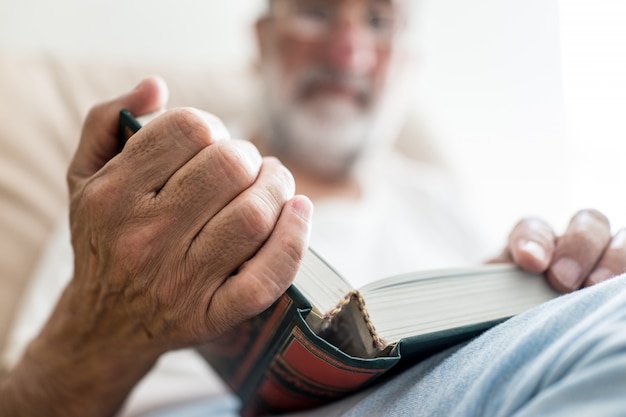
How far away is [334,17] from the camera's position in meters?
1.12

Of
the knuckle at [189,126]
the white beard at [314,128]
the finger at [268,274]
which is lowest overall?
the white beard at [314,128]

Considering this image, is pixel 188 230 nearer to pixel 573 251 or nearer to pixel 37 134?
pixel 573 251

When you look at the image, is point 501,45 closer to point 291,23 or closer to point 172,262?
point 291,23

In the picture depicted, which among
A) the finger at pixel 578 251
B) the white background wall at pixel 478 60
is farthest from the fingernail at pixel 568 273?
the white background wall at pixel 478 60

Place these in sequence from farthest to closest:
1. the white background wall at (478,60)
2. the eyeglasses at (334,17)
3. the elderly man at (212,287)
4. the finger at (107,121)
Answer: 1. the white background wall at (478,60)
2. the eyeglasses at (334,17)
3. the finger at (107,121)
4. the elderly man at (212,287)

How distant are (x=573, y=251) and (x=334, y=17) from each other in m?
0.76

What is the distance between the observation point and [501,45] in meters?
1.60

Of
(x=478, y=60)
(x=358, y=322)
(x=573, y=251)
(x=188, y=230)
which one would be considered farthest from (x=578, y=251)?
(x=478, y=60)

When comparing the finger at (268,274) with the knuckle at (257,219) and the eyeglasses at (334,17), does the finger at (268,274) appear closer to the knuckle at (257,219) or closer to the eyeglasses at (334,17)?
the knuckle at (257,219)

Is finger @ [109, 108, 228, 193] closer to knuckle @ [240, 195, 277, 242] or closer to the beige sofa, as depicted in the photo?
knuckle @ [240, 195, 277, 242]

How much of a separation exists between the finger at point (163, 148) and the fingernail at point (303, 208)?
0.07 m

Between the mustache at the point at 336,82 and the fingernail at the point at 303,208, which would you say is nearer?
the fingernail at the point at 303,208

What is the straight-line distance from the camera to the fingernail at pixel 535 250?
494mm

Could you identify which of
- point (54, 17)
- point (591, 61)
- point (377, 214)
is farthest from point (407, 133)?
point (54, 17)
